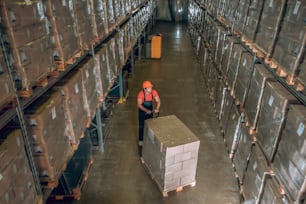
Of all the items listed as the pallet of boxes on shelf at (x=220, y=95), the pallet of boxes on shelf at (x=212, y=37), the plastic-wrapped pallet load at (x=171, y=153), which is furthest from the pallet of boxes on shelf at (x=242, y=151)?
the pallet of boxes on shelf at (x=212, y=37)

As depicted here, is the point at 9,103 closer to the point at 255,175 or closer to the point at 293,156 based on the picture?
the point at 293,156

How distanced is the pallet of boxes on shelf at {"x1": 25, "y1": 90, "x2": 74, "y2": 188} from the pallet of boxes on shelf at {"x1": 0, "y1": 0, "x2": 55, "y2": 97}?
0.27 metres

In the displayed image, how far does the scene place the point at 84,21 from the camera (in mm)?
4285

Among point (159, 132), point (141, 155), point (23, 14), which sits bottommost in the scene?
point (141, 155)

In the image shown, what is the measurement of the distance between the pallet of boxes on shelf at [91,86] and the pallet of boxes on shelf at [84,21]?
1.12 feet

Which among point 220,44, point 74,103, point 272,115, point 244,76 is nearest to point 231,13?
point 220,44

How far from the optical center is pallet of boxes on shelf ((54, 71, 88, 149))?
3.46 metres

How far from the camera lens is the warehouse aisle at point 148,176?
4.84 metres

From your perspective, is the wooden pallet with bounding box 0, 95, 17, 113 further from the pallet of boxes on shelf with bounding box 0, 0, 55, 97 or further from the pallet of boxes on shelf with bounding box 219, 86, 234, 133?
the pallet of boxes on shelf with bounding box 219, 86, 234, 133

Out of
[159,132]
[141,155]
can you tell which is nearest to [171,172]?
[159,132]

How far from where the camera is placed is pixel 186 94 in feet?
29.7

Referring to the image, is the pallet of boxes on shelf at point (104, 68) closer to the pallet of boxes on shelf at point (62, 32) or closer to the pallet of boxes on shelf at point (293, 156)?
the pallet of boxes on shelf at point (62, 32)

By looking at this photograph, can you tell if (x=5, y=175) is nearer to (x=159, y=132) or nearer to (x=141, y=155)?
(x=159, y=132)

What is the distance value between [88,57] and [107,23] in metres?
1.40
